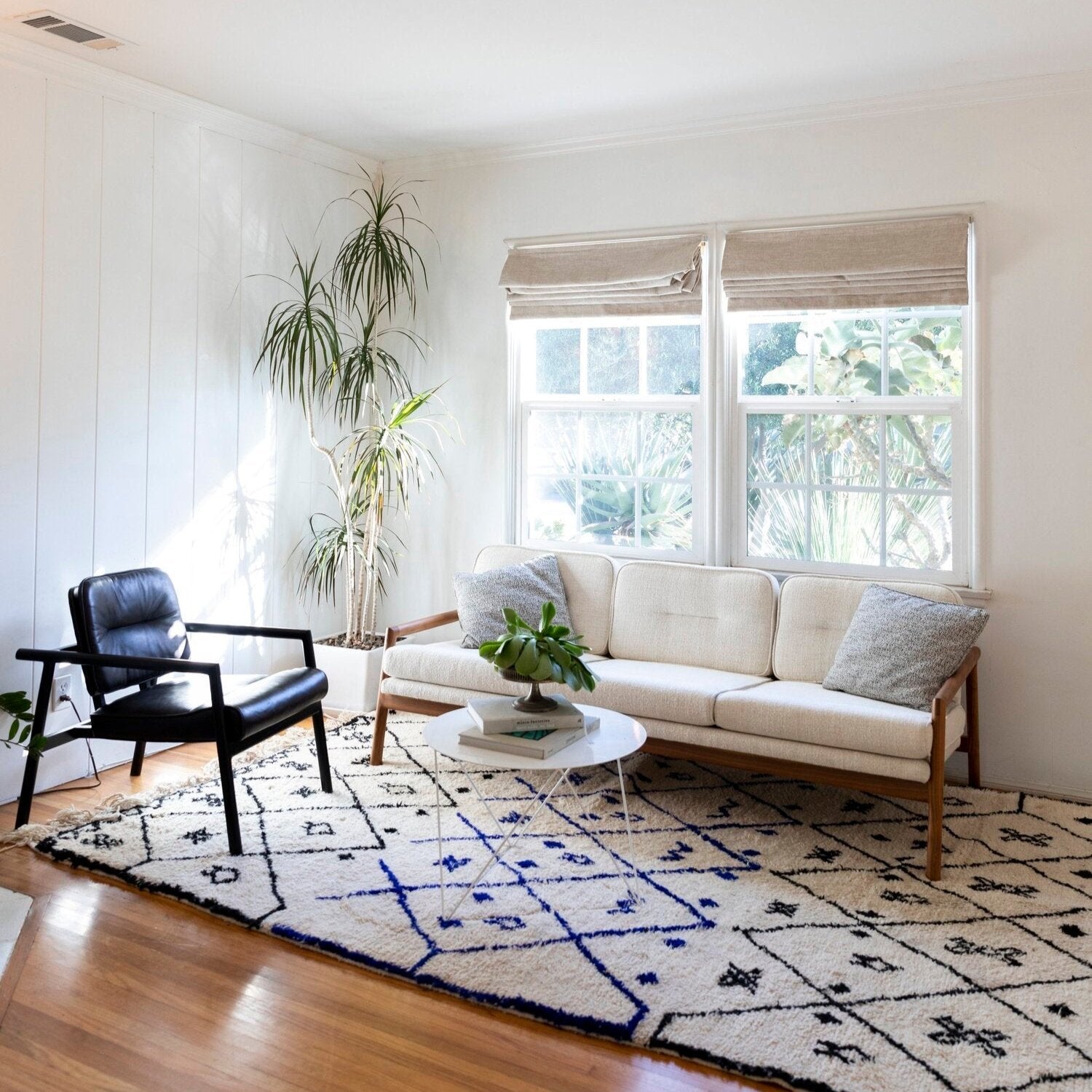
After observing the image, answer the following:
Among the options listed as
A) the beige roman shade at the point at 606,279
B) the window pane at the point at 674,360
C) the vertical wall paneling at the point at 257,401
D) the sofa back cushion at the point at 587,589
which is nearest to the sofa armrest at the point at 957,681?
the sofa back cushion at the point at 587,589

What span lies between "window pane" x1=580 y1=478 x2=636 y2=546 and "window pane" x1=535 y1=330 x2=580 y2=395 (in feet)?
1.49

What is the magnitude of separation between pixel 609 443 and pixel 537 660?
2013mm

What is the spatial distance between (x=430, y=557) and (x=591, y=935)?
270 centimetres

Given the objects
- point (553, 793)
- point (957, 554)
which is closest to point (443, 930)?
point (553, 793)

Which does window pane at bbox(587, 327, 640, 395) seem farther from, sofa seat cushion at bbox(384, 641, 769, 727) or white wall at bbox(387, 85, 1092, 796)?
sofa seat cushion at bbox(384, 641, 769, 727)

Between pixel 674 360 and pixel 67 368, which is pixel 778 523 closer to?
pixel 674 360

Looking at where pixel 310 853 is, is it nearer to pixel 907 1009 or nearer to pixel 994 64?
pixel 907 1009

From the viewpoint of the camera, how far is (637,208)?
4641 millimetres

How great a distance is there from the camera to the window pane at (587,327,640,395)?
15.6 feet

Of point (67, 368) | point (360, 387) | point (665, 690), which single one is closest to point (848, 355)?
point (665, 690)

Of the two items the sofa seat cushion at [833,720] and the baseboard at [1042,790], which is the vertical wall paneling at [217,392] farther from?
the baseboard at [1042,790]

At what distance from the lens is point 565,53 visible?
12.1ft

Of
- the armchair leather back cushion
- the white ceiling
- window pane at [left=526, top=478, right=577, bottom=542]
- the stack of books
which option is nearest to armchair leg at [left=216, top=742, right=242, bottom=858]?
the armchair leather back cushion

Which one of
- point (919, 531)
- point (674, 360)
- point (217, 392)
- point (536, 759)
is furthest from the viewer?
point (674, 360)
